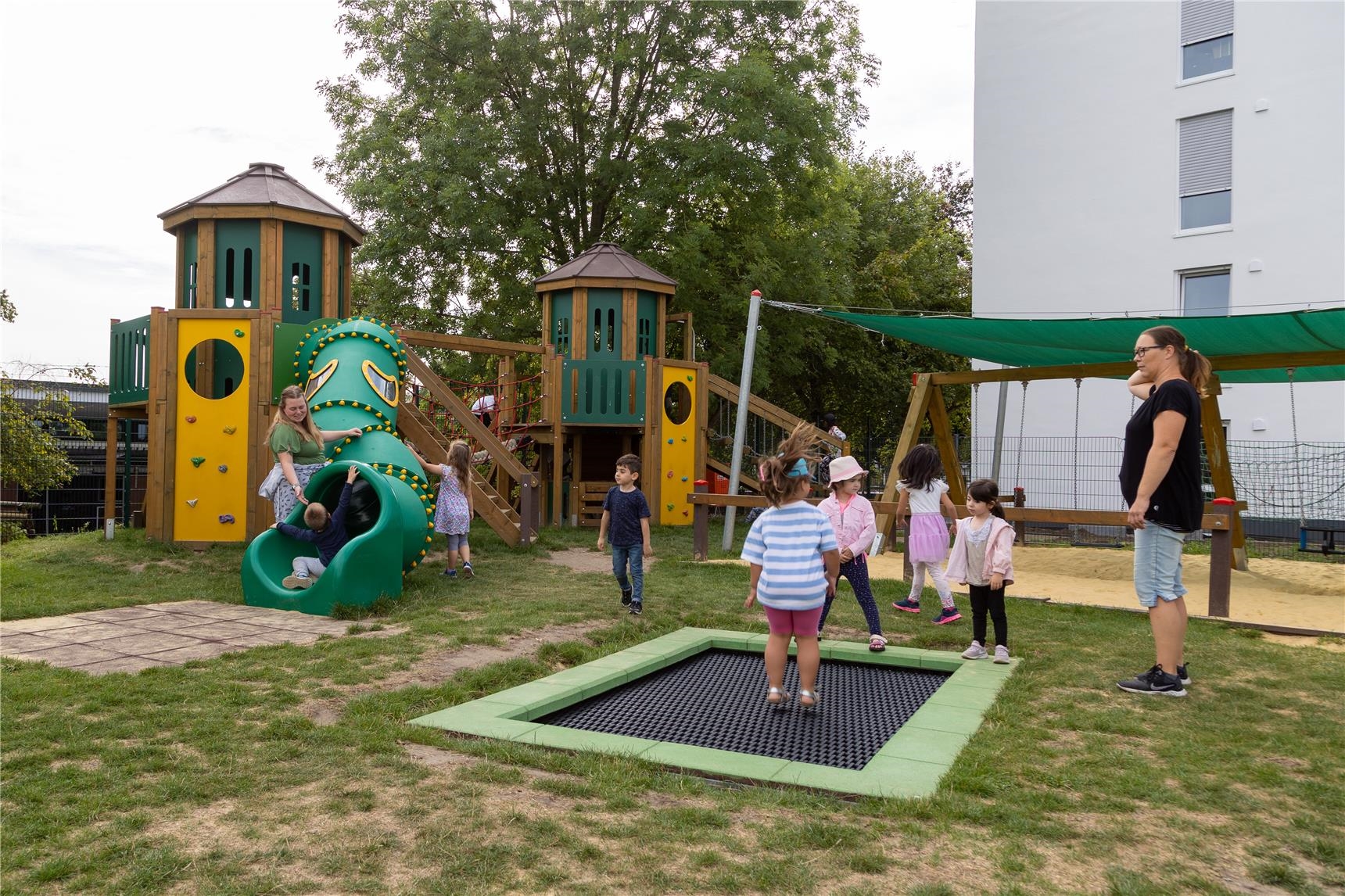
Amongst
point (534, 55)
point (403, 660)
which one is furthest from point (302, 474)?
point (534, 55)

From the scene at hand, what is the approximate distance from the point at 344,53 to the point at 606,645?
67.1 ft

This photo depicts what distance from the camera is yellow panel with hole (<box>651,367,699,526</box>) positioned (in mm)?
16516

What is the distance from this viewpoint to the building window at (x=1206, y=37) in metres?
18.1

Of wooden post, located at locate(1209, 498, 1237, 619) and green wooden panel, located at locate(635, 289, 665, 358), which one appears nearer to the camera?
wooden post, located at locate(1209, 498, 1237, 619)

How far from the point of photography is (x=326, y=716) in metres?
4.55

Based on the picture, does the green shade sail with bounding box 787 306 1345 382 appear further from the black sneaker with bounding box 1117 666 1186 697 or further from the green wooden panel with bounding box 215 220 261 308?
the green wooden panel with bounding box 215 220 261 308

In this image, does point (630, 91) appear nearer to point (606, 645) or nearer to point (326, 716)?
point (606, 645)

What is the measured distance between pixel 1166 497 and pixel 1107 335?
201 inches

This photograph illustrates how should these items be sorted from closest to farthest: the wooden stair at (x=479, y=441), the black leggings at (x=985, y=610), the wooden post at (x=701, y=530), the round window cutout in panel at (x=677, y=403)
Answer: the black leggings at (x=985, y=610) → the wooden post at (x=701, y=530) → the wooden stair at (x=479, y=441) → the round window cutout in panel at (x=677, y=403)

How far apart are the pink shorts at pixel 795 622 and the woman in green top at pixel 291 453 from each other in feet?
15.2

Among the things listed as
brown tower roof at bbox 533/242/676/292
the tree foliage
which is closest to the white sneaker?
brown tower roof at bbox 533/242/676/292

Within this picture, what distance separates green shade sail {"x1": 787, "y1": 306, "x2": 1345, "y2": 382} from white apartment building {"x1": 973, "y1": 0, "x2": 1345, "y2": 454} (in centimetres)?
571

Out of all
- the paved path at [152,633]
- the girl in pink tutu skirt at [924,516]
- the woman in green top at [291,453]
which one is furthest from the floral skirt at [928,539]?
the woman in green top at [291,453]

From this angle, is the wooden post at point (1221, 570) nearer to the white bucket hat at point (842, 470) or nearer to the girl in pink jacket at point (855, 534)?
the girl in pink jacket at point (855, 534)
